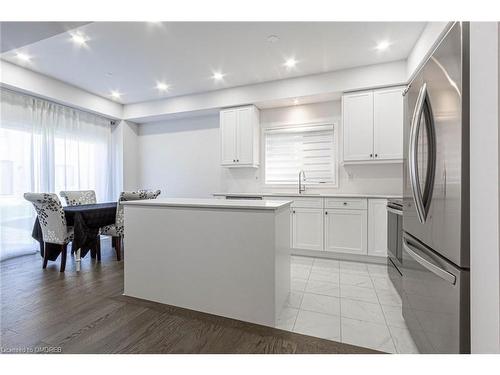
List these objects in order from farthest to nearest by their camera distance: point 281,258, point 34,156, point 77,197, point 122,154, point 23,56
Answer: point 122,154 → point 77,197 → point 34,156 → point 23,56 → point 281,258

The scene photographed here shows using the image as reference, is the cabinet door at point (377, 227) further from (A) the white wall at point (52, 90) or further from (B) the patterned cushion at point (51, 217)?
(A) the white wall at point (52, 90)

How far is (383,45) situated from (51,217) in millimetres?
4563

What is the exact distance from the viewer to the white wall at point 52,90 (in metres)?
3.24

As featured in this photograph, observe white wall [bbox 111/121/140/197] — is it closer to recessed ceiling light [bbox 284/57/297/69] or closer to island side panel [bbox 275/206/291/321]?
recessed ceiling light [bbox 284/57/297/69]

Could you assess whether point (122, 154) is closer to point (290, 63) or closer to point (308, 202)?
point (290, 63)

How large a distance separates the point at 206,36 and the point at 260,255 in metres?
2.46

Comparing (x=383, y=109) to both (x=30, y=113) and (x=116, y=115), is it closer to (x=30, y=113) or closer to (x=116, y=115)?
(x=116, y=115)

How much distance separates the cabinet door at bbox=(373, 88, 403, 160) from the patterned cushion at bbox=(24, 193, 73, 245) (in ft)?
13.8

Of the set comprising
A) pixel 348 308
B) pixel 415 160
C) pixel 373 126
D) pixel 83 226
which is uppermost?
pixel 373 126

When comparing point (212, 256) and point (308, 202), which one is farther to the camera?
point (308, 202)

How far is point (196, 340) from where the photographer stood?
159 cm

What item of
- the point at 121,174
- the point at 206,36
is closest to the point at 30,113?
the point at 121,174

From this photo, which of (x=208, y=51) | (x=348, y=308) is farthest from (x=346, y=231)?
(x=208, y=51)

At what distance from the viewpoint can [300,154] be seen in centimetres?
414
